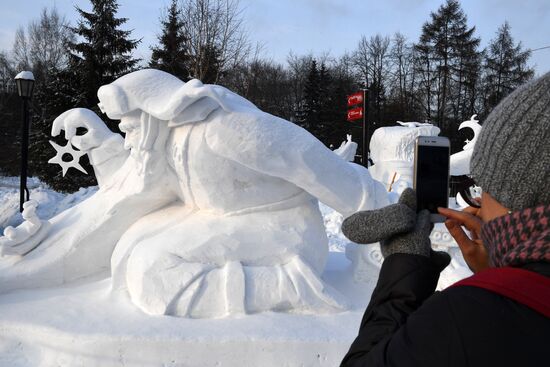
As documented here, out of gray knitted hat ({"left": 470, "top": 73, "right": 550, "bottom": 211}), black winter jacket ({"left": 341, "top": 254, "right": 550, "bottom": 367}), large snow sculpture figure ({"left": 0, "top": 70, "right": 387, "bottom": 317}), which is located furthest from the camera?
large snow sculpture figure ({"left": 0, "top": 70, "right": 387, "bottom": 317})

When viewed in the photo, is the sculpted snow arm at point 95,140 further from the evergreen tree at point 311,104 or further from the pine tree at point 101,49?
the evergreen tree at point 311,104

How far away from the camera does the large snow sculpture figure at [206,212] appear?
8.22 feet

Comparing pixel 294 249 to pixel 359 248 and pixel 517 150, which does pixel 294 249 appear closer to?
pixel 359 248

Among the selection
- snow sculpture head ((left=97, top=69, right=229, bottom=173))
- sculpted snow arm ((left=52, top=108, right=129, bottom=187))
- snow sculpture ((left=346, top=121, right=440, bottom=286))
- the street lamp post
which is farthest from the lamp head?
snow sculpture ((left=346, top=121, right=440, bottom=286))

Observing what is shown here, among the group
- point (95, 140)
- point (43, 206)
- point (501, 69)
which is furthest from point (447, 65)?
point (95, 140)

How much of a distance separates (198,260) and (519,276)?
6.64 ft

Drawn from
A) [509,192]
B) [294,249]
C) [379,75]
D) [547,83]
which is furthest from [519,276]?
[379,75]

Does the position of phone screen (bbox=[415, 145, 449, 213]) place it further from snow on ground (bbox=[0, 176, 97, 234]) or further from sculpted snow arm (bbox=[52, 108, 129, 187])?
snow on ground (bbox=[0, 176, 97, 234])

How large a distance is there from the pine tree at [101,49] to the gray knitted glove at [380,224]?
17836 millimetres

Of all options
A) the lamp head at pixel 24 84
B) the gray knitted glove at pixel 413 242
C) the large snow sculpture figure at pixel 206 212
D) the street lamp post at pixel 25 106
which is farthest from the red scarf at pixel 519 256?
the lamp head at pixel 24 84

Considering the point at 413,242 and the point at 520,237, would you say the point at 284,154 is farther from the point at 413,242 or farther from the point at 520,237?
the point at 520,237

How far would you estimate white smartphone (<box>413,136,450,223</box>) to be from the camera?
47.6 inches

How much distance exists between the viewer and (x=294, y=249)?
271 centimetres

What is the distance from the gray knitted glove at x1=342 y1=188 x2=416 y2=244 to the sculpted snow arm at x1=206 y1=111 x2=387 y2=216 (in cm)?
159
